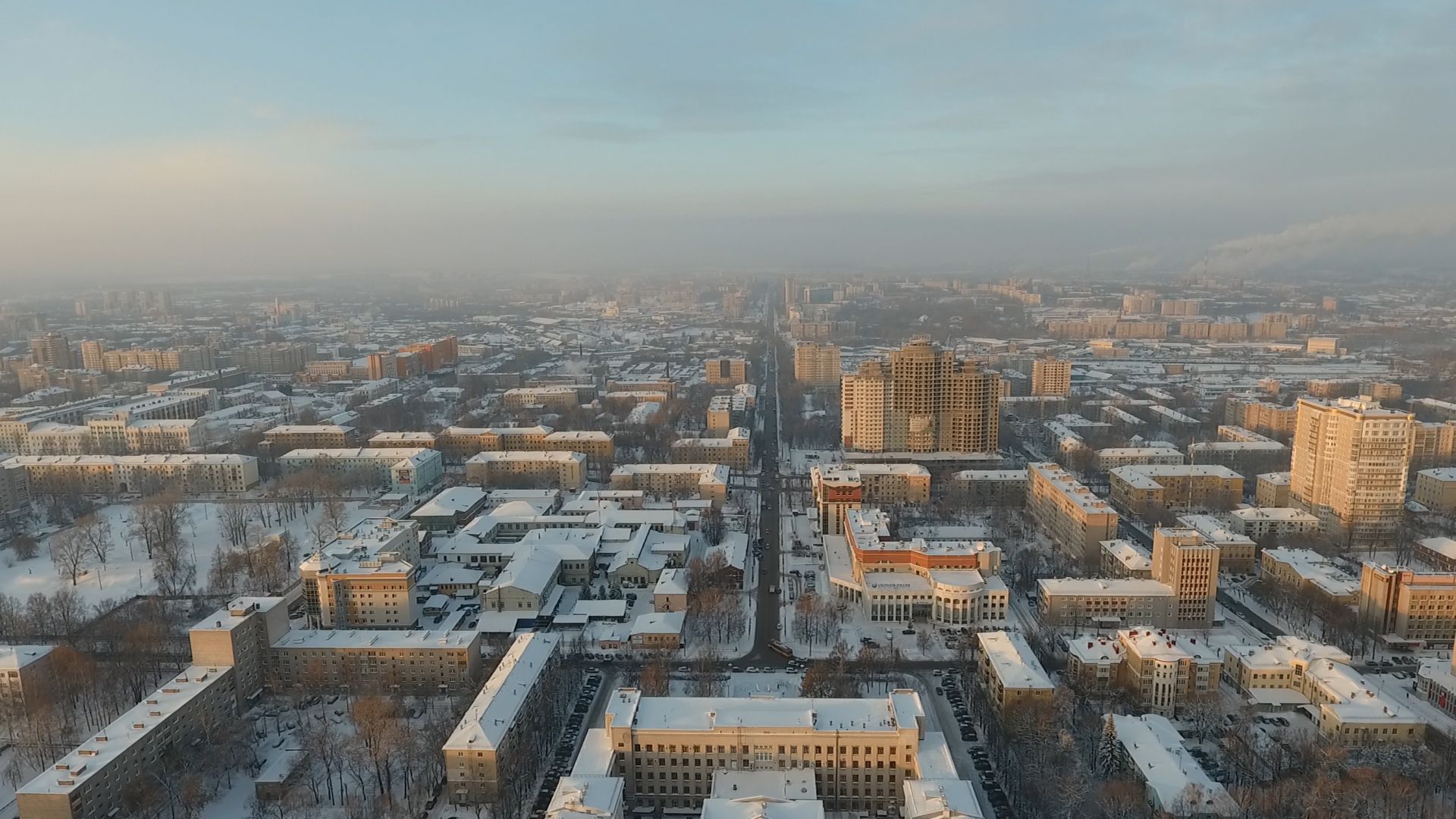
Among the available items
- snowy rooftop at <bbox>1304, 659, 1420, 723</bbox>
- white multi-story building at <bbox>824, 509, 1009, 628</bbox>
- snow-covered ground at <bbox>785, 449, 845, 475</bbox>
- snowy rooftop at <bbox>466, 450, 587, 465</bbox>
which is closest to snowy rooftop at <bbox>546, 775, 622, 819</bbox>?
white multi-story building at <bbox>824, 509, 1009, 628</bbox>

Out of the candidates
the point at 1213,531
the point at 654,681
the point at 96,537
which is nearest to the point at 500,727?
the point at 654,681

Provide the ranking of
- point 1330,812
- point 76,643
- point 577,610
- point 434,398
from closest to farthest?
point 1330,812
point 76,643
point 577,610
point 434,398

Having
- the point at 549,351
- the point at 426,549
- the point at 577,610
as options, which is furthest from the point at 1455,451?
the point at 549,351

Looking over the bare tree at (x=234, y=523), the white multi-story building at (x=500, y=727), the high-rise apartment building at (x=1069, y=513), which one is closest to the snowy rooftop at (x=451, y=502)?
the bare tree at (x=234, y=523)

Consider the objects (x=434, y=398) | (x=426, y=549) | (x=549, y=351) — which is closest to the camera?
(x=426, y=549)

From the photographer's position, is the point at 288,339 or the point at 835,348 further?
the point at 288,339

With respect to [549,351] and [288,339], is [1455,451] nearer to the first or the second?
[549,351]

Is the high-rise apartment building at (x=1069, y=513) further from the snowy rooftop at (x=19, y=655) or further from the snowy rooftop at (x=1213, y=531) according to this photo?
the snowy rooftop at (x=19, y=655)
